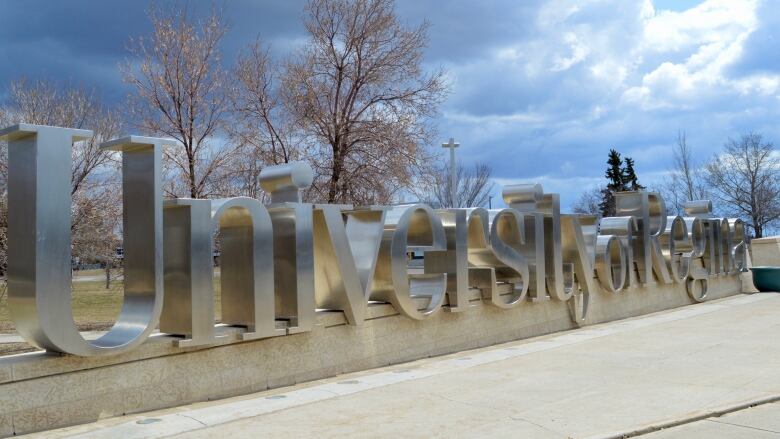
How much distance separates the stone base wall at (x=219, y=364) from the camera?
6414mm

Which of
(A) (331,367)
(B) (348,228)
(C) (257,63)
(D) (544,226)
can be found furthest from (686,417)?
(C) (257,63)

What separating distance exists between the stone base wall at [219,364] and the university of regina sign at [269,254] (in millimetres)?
216

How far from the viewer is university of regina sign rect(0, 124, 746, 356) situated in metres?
6.50

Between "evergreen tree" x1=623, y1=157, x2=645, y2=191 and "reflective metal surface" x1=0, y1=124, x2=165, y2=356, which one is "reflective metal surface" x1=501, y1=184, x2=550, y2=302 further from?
"evergreen tree" x1=623, y1=157, x2=645, y2=191

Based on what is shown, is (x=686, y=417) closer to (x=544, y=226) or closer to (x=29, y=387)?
(x=29, y=387)

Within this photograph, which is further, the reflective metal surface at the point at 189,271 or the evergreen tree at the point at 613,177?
the evergreen tree at the point at 613,177

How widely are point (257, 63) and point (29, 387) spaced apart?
12.5m

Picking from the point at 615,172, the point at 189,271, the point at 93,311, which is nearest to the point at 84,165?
the point at 93,311

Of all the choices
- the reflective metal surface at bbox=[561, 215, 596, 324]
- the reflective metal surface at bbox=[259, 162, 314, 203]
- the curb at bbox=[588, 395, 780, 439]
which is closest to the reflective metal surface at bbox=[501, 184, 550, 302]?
the reflective metal surface at bbox=[561, 215, 596, 324]

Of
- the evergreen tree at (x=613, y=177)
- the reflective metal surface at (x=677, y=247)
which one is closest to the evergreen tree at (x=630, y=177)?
the evergreen tree at (x=613, y=177)

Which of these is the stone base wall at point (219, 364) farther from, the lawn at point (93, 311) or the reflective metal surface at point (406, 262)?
the lawn at point (93, 311)

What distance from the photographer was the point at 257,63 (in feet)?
58.0

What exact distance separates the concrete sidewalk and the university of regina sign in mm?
834

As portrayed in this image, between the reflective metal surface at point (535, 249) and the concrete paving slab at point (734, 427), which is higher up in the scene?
the reflective metal surface at point (535, 249)
